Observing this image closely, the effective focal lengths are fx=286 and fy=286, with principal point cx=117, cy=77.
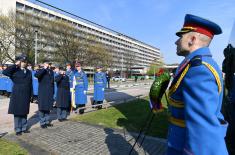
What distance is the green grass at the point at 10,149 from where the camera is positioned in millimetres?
5751

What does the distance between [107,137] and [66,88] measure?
3125mm

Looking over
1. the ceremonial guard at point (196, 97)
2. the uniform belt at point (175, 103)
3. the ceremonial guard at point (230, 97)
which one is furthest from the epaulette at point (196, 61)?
the ceremonial guard at point (230, 97)

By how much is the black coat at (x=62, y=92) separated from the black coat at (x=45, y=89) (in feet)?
2.82

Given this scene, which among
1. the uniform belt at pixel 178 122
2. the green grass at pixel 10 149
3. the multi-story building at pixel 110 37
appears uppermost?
the multi-story building at pixel 110 37

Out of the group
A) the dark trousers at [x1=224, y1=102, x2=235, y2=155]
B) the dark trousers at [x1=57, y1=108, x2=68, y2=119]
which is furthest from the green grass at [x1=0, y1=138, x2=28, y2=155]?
the dark trousers at [x1=224, y1=102, x2=235, y2=155]

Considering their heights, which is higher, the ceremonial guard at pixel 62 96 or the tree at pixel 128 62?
the tree at pixel 128 62

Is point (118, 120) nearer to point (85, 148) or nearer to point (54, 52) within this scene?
point (85, 148)

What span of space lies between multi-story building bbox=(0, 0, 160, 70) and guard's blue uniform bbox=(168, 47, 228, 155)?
105ft

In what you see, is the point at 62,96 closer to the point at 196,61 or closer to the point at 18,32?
the point at 196,61

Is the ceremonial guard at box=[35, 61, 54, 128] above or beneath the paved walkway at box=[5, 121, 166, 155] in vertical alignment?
above

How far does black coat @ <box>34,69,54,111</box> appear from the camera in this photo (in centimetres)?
820

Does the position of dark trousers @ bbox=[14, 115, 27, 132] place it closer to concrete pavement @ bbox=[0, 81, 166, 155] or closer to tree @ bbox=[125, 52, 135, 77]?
concrete pavement @ bbox=[0, 81, 166, 155]

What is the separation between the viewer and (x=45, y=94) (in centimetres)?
838

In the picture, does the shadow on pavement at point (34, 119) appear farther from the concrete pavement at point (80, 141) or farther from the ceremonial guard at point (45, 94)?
the ceremonial guard at point (45, 94)
